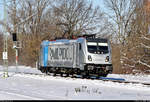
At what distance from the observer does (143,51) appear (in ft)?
96.9

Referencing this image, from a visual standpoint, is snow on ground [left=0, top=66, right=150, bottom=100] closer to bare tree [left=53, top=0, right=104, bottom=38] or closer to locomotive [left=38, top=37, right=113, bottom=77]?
locomotive [left=38, top=37, right=113, bottom=77]

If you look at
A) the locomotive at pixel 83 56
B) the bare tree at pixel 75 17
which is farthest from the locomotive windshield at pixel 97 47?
A: the bare tree at pixel 75 17

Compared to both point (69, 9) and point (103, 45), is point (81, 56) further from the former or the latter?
point (69, 9)

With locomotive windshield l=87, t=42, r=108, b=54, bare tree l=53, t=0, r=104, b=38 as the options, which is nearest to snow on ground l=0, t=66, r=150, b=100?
locomotive windshield l=87, t=42, r=108, b=54

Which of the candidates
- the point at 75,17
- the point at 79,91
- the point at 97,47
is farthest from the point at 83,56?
the point at 75,17

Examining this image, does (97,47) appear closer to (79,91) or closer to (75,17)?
(79,91)

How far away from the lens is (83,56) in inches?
891

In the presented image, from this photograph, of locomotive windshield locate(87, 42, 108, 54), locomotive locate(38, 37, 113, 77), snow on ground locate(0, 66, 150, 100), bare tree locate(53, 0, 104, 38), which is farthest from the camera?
bare tree locate(53, 0, 104, 38)

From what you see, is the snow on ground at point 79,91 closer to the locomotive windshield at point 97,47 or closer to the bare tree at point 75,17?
the locomotive windshield at point 97,47

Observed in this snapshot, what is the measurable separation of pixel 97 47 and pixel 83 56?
51.5 inches

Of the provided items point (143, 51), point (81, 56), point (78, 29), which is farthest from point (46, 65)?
point (78, 29)

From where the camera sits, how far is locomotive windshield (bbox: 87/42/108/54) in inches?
898

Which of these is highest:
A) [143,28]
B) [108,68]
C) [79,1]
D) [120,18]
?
[79,1]

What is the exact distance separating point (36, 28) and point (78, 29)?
351 inches
